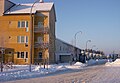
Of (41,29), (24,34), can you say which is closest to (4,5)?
(24,34)

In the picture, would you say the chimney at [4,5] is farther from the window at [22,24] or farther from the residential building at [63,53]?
the residential building at [63,53]

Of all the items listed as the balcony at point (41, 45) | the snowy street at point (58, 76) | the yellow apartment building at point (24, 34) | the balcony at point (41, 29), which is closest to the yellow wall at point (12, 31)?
the yellow apartment building at point (24, 34)

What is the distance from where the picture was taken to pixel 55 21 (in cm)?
7131

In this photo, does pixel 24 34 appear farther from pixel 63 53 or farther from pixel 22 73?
pixel 22 73

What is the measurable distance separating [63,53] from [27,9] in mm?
22284

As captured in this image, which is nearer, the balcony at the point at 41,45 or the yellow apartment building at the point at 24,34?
the balcony at the point at 41,45

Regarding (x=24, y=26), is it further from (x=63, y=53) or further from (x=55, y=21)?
(x=63, y=53)

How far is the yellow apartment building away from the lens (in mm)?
58000

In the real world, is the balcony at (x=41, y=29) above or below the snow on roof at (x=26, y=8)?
below

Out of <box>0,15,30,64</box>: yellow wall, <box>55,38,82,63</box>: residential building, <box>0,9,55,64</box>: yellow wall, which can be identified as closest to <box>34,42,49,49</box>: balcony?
<box>0,9,55,64</box>: yellow wall

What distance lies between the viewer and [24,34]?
58.5m

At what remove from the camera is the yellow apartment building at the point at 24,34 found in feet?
190

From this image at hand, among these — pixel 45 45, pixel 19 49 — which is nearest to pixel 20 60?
pixel 19 49

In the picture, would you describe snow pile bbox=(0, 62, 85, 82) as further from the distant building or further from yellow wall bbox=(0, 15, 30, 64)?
the distant building
